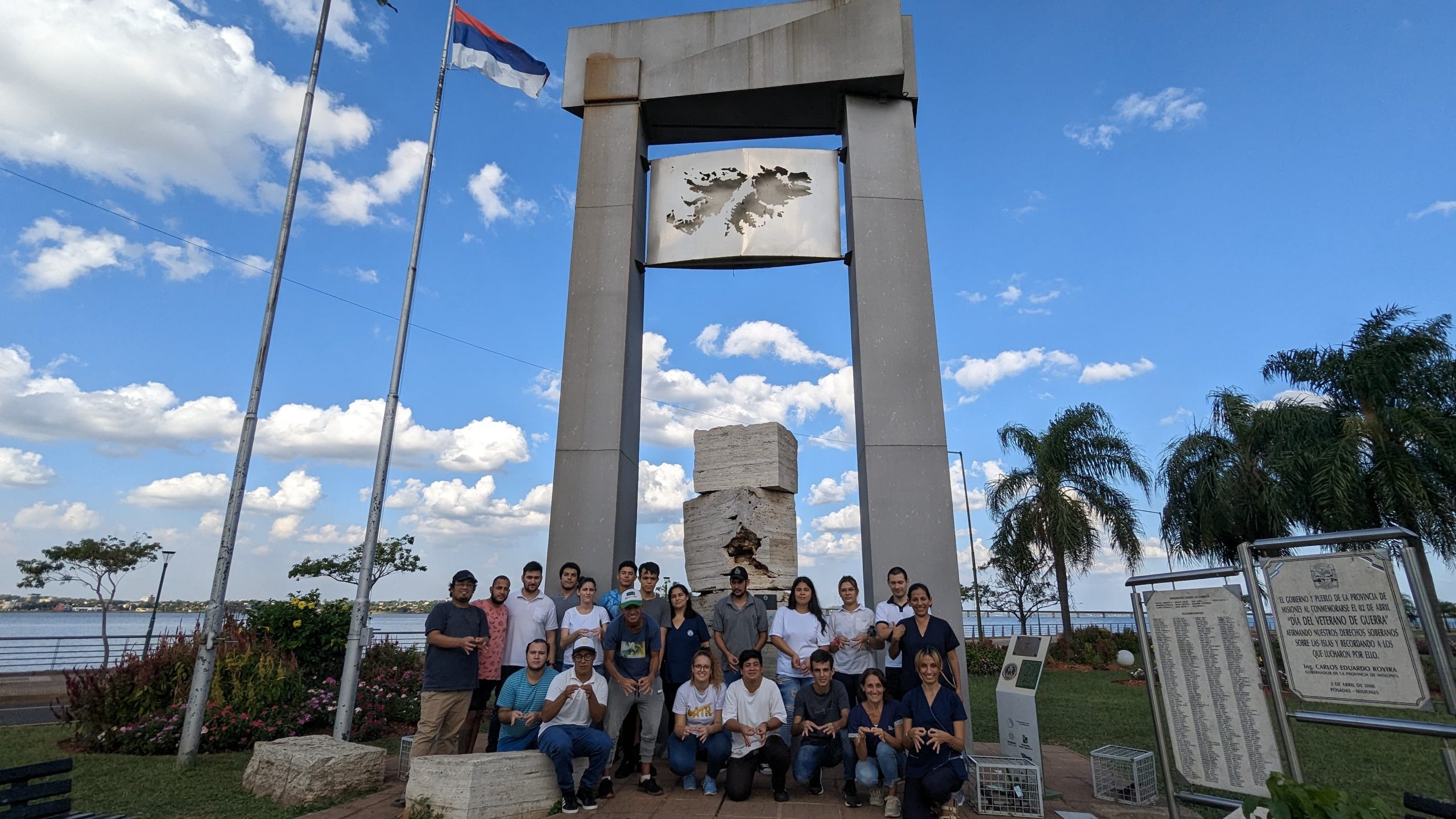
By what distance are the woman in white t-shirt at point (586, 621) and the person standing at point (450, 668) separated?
0.66 metres

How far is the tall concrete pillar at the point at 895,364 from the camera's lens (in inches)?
287

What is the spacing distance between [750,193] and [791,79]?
55.7 inches

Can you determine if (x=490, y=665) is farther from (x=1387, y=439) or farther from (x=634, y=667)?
(x=1387, y=439)

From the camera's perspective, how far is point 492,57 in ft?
32.5

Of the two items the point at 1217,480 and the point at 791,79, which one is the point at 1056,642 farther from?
the point at 791,79

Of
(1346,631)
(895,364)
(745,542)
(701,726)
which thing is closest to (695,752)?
(701,726)

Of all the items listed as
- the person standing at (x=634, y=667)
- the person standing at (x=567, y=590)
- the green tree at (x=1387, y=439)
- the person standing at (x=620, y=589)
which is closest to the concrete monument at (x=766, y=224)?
the person standing at (x=567, y=590)

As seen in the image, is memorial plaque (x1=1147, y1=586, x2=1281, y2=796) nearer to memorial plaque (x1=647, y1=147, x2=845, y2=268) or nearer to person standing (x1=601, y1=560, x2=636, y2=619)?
person standing (x1=601, y1=560, x2=636, y2=619)

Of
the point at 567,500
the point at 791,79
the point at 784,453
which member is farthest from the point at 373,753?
the point at 791,79

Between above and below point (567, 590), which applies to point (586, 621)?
below

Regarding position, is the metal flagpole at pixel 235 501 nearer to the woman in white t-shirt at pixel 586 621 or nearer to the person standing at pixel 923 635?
the woman in white t-shirt at pixel 586 621

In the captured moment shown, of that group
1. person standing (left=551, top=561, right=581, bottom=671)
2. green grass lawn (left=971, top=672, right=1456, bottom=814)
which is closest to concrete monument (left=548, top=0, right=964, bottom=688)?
person standing (left=551, top=561, right=581, bottom=671)

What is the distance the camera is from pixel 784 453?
29.1 feet

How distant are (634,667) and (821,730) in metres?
1.59
